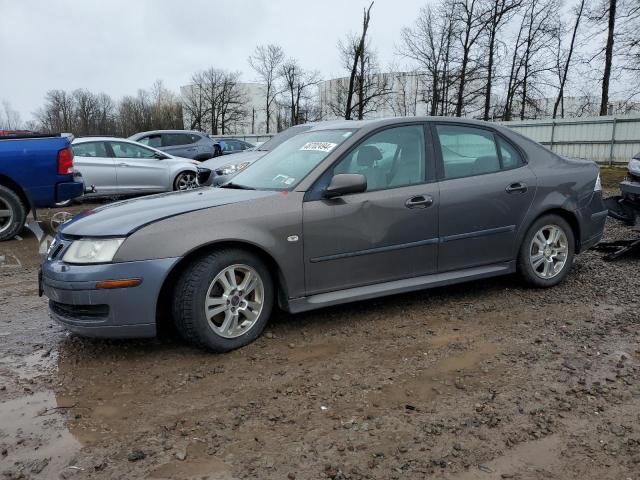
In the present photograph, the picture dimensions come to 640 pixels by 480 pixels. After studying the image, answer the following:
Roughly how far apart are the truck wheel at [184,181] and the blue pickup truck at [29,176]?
4404 millimetres

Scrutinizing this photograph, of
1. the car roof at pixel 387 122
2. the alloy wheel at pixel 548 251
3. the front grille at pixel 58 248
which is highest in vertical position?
the car roof at pixel 387 122

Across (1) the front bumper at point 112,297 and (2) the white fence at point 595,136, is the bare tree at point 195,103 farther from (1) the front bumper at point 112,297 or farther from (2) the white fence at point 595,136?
(1) the front bumper at point 112,297

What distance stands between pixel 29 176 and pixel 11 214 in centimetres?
60

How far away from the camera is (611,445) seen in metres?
2.56

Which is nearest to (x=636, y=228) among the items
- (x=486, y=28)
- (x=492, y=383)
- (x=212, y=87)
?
(x=492, y=383)

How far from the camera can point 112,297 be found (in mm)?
3398

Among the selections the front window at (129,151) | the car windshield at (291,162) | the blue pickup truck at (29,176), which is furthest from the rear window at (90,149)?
the car windshield at (291,162)

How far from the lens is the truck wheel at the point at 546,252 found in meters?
4.88

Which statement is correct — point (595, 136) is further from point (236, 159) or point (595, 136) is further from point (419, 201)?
point (419, 201)

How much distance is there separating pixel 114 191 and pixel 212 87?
57.0 metres

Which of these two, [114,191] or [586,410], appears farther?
[114,191]

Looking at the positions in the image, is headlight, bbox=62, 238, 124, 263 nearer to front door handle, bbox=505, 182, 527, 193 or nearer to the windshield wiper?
the windshield wiper

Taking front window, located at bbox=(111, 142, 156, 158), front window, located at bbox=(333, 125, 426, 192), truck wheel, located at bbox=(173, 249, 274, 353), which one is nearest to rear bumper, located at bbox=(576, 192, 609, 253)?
front window, located at bbox=(333, 125, 426, 192)

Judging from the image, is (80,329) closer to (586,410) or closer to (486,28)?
(586,410)
